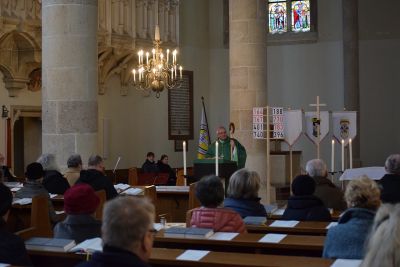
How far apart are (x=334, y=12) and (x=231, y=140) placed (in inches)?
369

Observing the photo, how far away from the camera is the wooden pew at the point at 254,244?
3.75 m

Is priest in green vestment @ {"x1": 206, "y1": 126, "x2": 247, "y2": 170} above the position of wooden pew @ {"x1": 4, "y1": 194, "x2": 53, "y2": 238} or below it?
above

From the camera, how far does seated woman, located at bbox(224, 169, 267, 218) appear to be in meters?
4.81

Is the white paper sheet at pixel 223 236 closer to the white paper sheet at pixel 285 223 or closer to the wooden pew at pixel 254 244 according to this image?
the wooden pew at pixel 254 244

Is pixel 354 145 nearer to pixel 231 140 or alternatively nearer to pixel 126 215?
pixel 231 140

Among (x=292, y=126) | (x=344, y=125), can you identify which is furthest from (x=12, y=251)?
(x=344, y=125)

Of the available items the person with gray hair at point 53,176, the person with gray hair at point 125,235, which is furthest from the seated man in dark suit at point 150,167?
the person with gray hair at point 125,235

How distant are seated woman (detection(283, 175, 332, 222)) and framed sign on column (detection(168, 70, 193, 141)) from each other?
11.5 meters

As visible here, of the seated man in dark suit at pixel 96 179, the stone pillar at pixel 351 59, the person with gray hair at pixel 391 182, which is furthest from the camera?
the stone pillar at pixel 351 59

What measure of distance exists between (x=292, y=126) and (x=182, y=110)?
22.8 ft

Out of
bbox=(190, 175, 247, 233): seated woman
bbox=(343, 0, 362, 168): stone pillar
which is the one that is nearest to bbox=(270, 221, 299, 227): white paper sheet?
bbox=(190, 175, 247, 233): seated woman

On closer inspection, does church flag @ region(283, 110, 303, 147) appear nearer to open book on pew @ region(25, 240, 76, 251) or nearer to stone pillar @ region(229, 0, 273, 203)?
stone pillar @ region(229, 0, 273, 203)

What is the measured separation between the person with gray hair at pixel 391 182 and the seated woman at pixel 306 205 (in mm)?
868

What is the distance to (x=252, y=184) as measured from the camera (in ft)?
15.8
